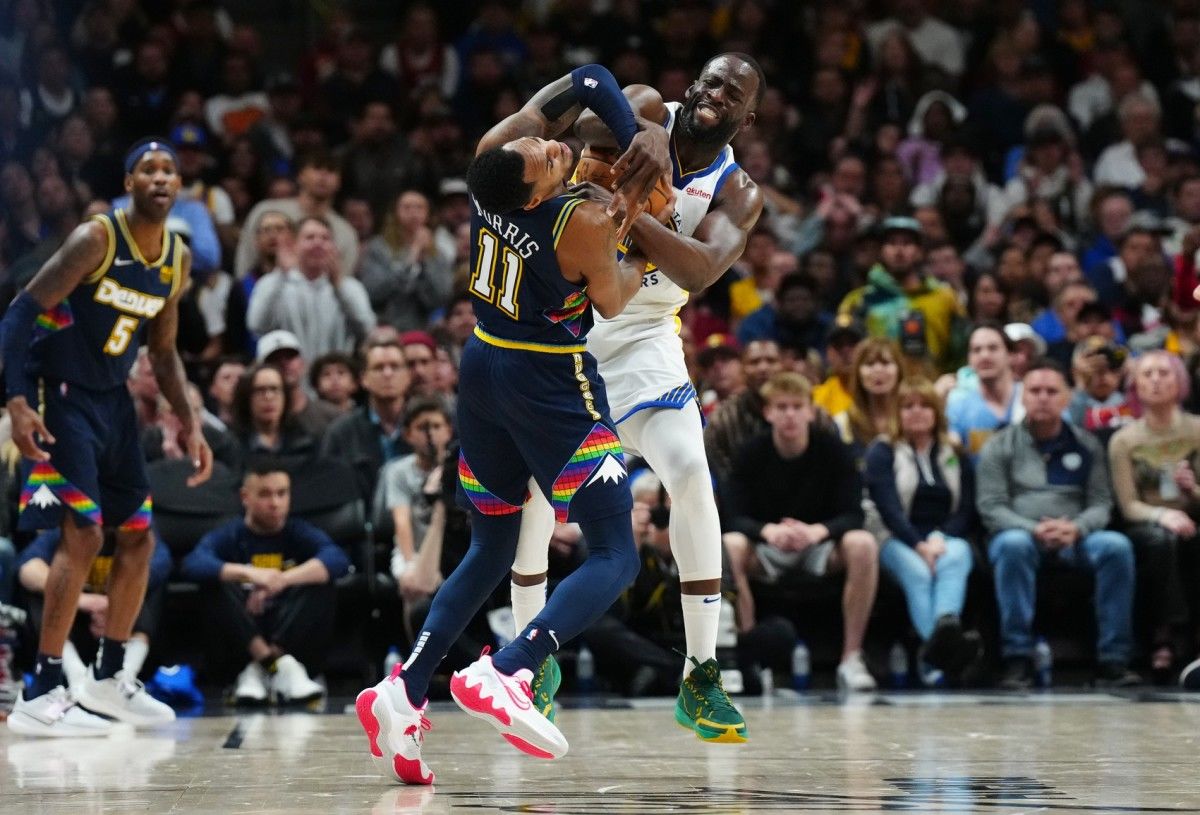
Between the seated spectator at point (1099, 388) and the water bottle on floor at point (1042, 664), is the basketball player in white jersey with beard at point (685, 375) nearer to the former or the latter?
the water bottle on floor at point (1042, 664)

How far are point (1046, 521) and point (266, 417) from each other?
4088 millimetres

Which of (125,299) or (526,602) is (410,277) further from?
(526,602)

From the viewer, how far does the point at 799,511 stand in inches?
360

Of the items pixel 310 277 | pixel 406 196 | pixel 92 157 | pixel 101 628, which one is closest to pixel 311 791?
pixel 101 628

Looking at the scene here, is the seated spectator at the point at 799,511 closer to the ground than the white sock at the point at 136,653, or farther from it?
farther from it

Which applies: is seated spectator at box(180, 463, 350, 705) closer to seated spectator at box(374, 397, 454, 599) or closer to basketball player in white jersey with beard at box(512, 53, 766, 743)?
seated spectator at box(374, 397, 454, 599)

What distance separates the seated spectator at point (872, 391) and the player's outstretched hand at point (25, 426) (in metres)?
4.38

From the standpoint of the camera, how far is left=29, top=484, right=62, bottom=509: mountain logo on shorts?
6.82 meters

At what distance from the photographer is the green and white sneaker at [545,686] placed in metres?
5.13

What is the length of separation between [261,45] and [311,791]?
10.8m

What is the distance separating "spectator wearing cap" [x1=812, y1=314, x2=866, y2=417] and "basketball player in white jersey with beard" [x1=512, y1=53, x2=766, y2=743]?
443cm

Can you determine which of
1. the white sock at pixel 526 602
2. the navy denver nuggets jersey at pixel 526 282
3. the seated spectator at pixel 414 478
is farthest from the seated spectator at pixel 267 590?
the navy denver nuggets jersey at pixel 526 282

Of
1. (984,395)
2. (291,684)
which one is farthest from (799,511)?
(291,684)

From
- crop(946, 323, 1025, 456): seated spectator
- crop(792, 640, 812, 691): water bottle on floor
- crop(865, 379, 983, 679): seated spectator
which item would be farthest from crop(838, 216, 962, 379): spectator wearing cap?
crop(792, 640, 812, 691): water bottle on floor
